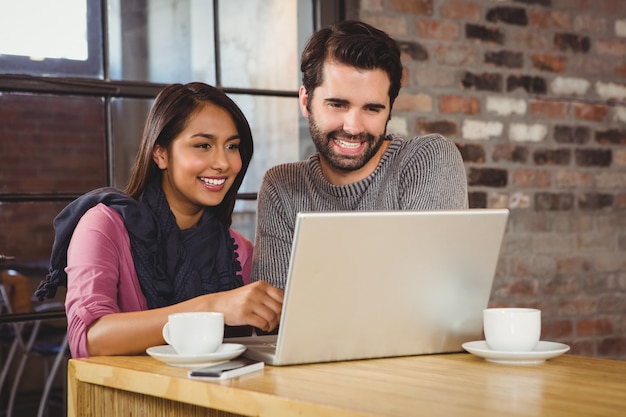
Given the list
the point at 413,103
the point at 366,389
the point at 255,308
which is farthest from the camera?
the point at 413,103

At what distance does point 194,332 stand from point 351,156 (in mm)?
861

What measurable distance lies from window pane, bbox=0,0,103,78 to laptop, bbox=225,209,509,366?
52.9 inches

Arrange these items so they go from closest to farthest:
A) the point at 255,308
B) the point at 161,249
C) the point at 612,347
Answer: the point at 255,308
the point at 161,249
the point at 612,347

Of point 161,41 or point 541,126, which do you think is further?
point 541,126

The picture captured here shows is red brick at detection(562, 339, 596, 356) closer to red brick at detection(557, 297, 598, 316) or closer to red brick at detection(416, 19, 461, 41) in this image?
red brick at detection(557, 297, 598, 316)

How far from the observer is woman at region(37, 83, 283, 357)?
1.99 metres

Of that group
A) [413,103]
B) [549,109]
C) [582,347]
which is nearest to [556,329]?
[582,347]

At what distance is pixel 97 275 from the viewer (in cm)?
192

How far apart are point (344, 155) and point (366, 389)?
40.2 inches

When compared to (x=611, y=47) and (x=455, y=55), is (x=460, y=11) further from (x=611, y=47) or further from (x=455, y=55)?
(x=611, y=47)

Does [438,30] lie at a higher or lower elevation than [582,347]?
higher

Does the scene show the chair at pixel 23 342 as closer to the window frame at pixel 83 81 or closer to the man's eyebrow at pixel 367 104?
the window frame at pixel 83 81

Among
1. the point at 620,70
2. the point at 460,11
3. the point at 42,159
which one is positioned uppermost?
the point at 460,11

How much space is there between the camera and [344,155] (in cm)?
228
